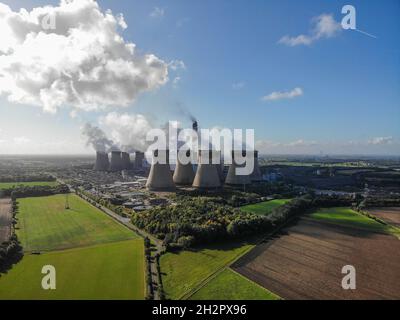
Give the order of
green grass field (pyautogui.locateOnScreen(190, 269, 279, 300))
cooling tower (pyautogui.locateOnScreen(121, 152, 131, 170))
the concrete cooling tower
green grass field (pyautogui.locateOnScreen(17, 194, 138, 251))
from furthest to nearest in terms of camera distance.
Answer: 1. the concrete cooling tower
2. cooling tower (pyautogui.locateOnScreen(121, 152, 131, 170))
3. green grass field (pyautogui.locateOnScreen(17, 194, 138, 251))
4. green grass field (pyautogui.locateOnScreen(190, 269, 279, 300))

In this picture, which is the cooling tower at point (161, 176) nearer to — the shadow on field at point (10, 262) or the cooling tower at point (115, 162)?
the shadow on field at point (10, 262)

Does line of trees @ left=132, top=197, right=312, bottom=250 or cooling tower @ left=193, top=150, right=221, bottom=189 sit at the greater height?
cooling tower @ left=193, top=150, right=221, bottom=189

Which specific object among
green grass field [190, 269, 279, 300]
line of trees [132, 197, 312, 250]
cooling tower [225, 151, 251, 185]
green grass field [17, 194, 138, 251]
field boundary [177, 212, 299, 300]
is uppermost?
cooling tower [225, 151, 251, 185]

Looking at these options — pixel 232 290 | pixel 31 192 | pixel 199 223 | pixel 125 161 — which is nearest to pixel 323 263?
pixel 232 290

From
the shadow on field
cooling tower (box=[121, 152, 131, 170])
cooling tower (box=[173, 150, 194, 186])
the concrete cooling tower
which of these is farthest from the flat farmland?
the concrete cooling tower

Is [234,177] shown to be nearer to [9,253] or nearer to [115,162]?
[9,253]

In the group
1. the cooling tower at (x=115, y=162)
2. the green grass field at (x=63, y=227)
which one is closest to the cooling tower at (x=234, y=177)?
the green grass field at (x=63, y=227)

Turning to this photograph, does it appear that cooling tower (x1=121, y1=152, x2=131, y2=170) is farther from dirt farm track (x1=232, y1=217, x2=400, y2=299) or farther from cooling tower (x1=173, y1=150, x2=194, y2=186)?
dirt farm track (x1=232, y1=217, x2=400, y2=299)
